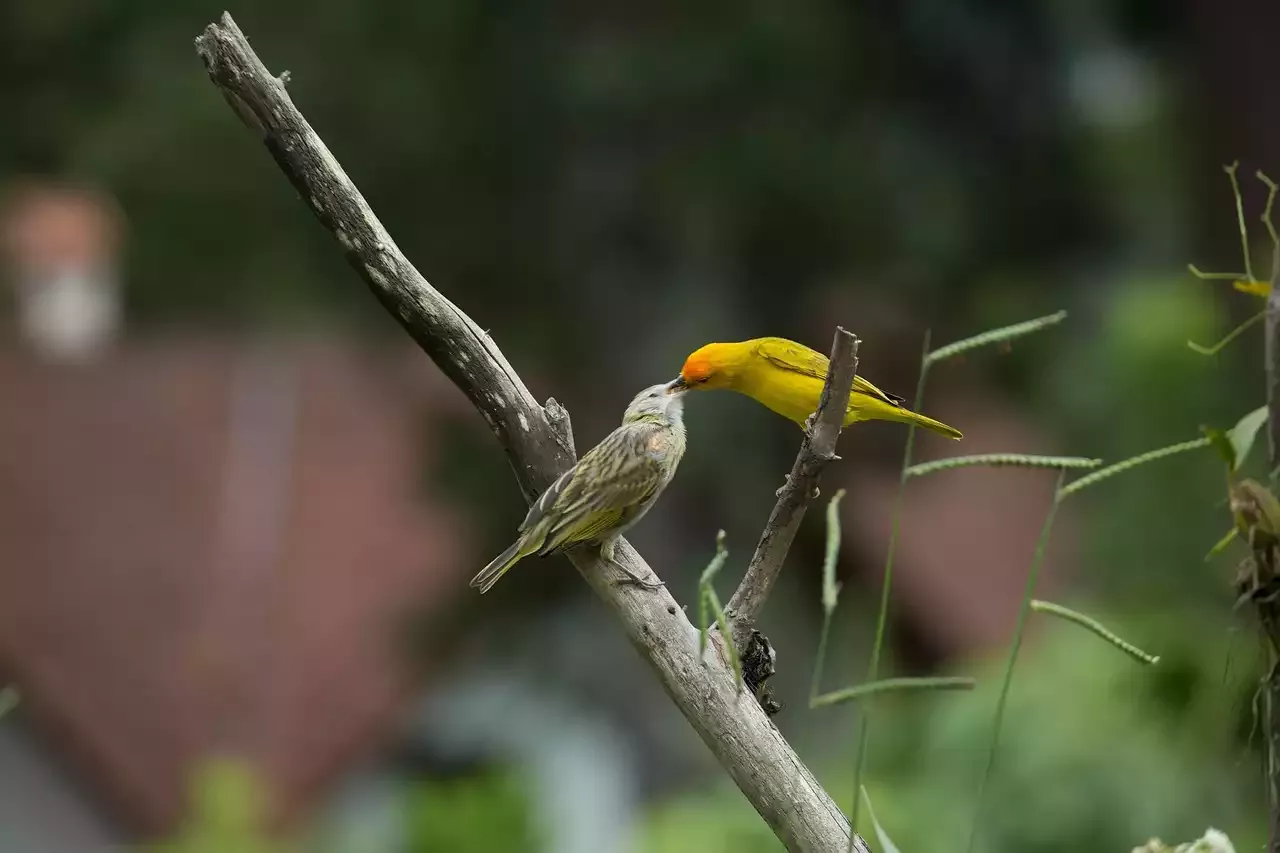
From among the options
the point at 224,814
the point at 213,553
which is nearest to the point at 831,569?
the point at 224,814

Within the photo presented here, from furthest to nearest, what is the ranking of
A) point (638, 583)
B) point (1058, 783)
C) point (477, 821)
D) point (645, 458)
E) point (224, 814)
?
1. point (224, 814)
2. point (477, 821)
3. point (1058, 783)
4. point (645, 458)
5. point (638, 583)

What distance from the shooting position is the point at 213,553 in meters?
9.24

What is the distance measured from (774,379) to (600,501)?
0.74ft

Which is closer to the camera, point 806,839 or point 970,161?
point 806,839

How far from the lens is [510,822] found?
20.7 feet

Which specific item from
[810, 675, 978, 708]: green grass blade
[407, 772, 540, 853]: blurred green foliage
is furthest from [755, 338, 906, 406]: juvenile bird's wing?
[407, 772, 540, 853]: blurred green foliage

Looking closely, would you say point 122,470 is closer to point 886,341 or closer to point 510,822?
point 510,822

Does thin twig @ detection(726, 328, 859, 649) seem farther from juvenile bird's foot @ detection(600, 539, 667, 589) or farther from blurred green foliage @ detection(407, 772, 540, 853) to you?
blurred green foliage @ detection(407, 772, 540, 853)

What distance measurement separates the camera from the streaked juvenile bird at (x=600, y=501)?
5.04 feet

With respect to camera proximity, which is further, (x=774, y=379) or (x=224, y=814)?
(x=224, y=814)

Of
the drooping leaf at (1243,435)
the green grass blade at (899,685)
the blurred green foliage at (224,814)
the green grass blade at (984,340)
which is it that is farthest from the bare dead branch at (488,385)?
the blurred green foliage at (224,814)

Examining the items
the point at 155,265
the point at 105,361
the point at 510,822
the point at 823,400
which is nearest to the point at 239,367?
the point at 105,361

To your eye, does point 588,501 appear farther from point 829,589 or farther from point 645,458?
point 829,589

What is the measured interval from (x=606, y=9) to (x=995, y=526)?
4.18 meters
